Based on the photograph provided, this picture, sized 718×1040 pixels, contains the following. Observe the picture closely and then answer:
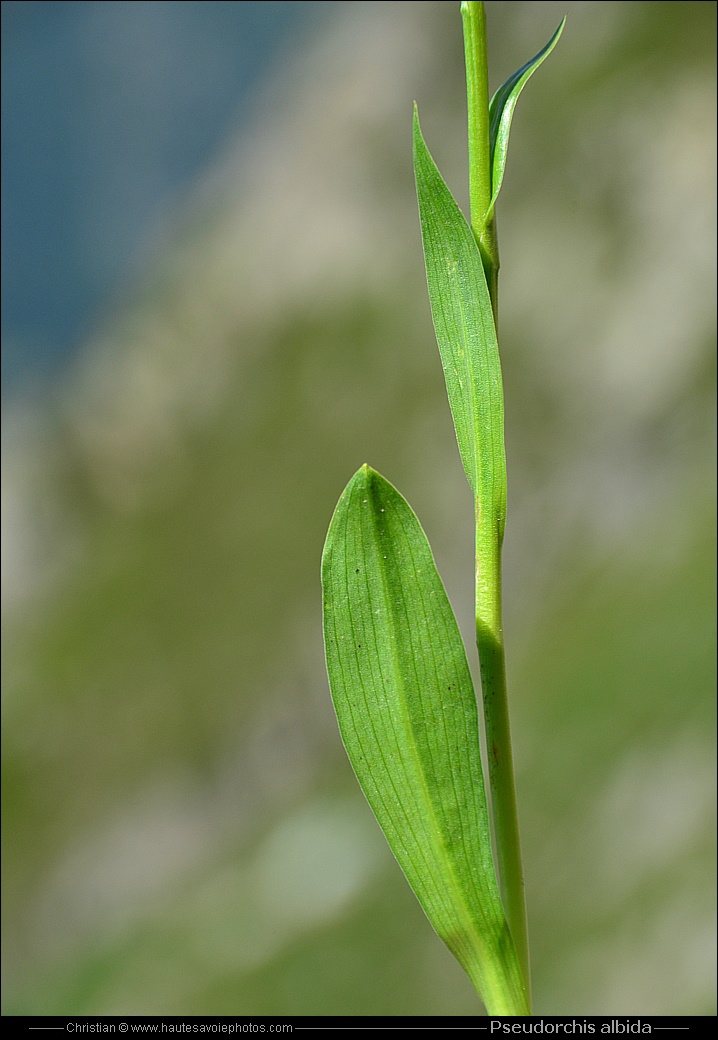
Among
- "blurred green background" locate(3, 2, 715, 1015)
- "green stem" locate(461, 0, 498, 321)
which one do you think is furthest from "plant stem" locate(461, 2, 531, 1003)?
"blurred green background" locate(3, 2, 715, 1015)

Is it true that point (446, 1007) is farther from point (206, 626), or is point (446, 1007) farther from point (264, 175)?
point (264, 175)

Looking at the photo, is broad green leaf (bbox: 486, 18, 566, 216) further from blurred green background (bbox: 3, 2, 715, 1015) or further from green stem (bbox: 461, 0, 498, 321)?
blurred green background (bbox: 3, 2, 715, 1015)

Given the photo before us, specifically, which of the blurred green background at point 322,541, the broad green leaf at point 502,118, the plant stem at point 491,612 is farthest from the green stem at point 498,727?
the blurred green background at point 322,541

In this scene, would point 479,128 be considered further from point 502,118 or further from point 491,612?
point 491,612

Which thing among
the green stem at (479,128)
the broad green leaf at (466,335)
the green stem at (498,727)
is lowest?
the green stem at (498,727)

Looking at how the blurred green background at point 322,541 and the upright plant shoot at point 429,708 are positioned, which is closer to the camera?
the upright plant shoot at point 429,708

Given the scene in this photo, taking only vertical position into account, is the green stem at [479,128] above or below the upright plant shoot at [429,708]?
above

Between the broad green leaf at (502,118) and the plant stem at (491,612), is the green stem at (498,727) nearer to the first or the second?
the plant stem at (491,612)

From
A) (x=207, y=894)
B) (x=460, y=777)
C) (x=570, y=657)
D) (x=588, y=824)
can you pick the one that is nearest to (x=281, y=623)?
(x=207, y=894)
